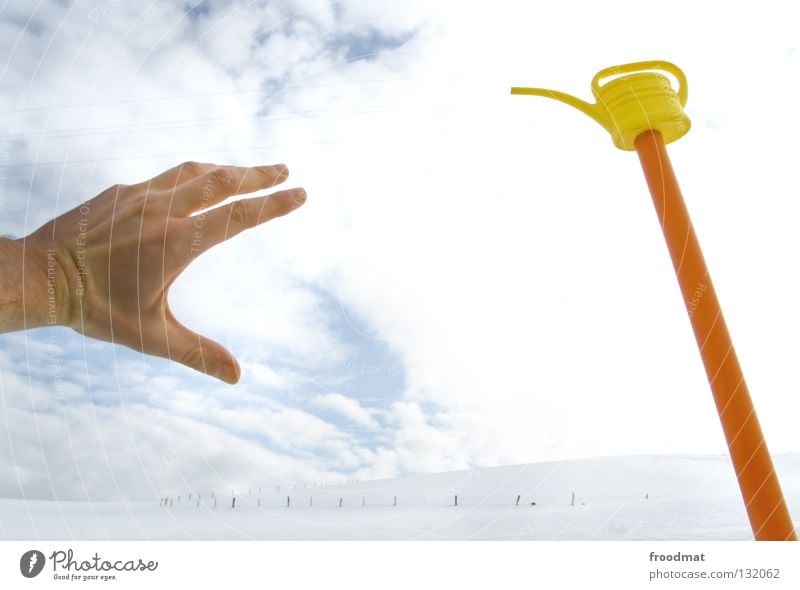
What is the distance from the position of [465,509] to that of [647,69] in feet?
2.77

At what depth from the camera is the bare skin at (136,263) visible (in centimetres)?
106

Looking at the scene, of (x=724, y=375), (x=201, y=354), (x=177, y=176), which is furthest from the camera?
(x=177, y=176)

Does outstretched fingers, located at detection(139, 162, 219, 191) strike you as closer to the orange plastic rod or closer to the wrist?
the wrist

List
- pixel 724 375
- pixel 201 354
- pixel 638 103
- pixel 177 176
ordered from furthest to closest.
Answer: pixel 177 176
pixel 201 354
pixel 638 103
pixel 724 375

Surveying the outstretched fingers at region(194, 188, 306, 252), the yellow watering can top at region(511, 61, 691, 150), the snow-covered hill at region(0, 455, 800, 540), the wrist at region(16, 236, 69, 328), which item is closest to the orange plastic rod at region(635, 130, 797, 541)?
the yellow watering can top at region(511, 61, 691, 150)

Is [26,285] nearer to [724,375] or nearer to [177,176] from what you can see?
[177,176]

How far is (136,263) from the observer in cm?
107

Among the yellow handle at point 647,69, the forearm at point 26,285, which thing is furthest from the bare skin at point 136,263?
the yellow handle at point 647,69

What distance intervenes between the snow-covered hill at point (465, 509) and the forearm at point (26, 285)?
37cm

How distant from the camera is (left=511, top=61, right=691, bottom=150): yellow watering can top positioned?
938mm
